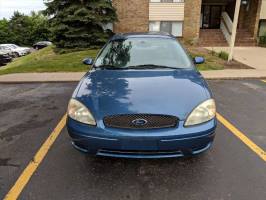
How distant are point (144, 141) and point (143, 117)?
26 cm

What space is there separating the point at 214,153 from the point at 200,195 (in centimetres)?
103

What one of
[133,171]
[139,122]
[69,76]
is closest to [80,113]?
[139,122]

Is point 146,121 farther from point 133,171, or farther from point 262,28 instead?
point 262,28

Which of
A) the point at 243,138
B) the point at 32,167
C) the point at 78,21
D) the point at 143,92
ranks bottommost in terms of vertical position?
the point at 243,138

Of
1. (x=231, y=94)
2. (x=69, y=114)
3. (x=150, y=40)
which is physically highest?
(x=150, y=40)

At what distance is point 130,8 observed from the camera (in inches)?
754

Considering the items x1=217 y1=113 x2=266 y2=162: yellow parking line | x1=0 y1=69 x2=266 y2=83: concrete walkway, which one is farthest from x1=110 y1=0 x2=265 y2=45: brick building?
x1=217 y1=113 x2=266 y2=162: yellow parking line

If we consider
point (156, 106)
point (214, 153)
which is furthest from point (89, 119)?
point (214, 153)

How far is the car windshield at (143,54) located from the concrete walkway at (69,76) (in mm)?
4518

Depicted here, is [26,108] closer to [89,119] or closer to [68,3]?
[89,119]

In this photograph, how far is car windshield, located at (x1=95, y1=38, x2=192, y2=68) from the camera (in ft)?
14.4

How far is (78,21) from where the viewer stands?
52.9 ft

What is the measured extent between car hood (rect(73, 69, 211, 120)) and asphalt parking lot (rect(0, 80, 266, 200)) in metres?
0.76

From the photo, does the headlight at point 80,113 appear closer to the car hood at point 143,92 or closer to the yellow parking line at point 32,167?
the car hood at point 143,92
